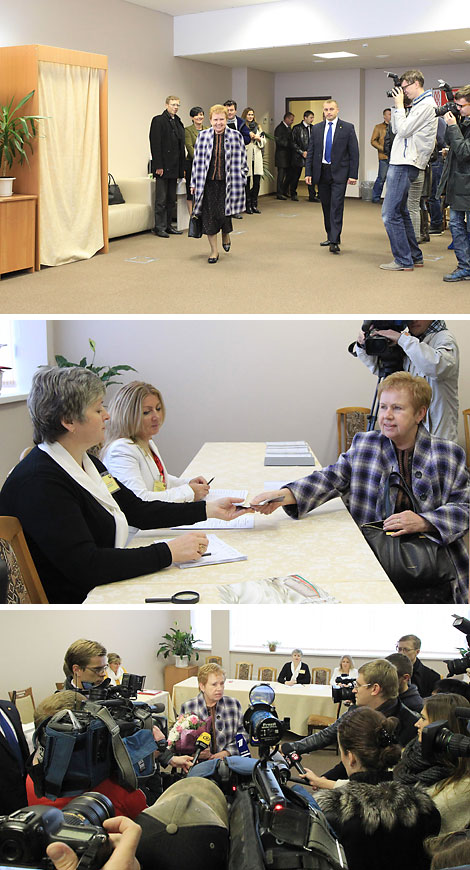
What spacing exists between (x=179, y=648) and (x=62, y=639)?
2291 millimetres

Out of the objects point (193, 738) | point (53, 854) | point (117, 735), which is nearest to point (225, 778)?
point (117, 735)

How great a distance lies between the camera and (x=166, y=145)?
8195 mm

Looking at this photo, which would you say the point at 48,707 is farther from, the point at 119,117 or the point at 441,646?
the point at 119,117

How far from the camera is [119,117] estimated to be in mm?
9812

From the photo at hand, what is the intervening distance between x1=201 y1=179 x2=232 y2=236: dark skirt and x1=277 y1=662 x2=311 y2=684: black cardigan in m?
3.43

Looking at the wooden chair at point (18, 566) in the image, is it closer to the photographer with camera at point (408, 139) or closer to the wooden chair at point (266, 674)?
the wooden chair at point (266, 674)

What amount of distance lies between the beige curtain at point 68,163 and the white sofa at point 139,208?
939 mm

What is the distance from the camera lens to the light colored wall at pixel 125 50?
7793 mm

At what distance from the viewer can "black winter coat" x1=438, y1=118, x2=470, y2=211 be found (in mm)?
5391

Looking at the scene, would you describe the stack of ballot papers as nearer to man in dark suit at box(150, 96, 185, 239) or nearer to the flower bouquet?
the flower bouquet

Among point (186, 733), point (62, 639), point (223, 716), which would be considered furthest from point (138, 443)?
point (223, 716)

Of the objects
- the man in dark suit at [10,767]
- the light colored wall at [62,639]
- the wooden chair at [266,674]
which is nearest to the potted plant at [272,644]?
the wooden chair at [266,674]

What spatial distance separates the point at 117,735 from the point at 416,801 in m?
0.69

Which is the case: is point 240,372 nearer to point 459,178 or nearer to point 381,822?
point 381,822
